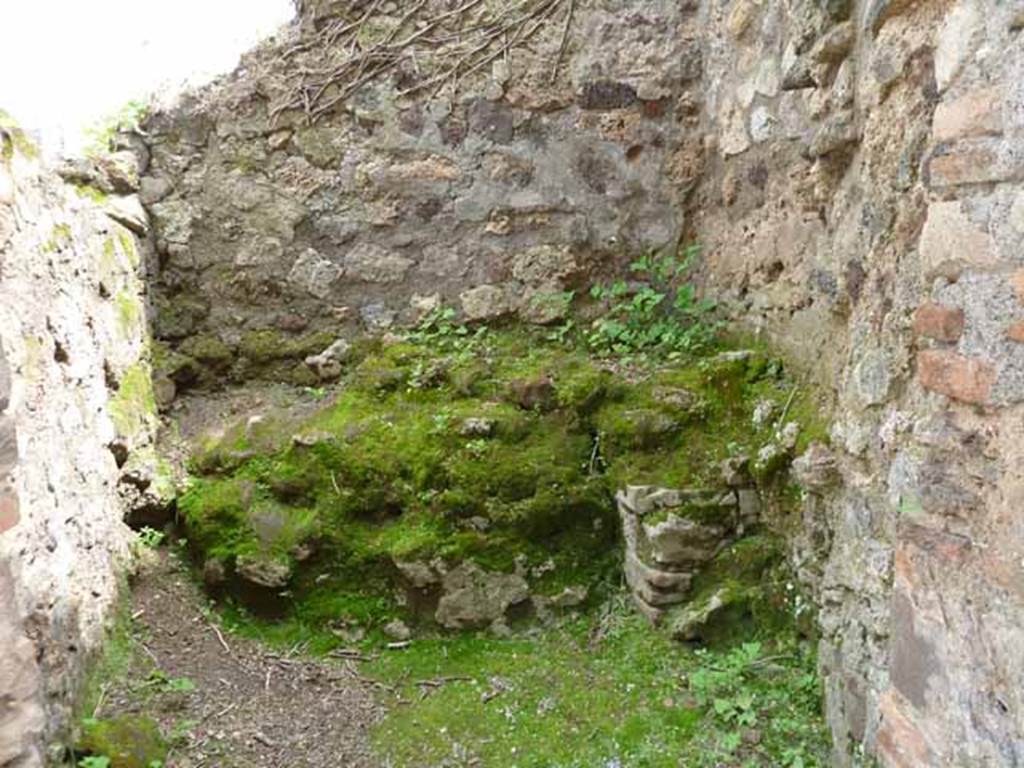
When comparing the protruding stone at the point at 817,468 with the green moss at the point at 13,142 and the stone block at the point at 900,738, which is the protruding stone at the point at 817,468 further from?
the green moss at the point at 13,142

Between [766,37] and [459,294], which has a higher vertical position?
[766,37]

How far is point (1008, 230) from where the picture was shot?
4.66ft

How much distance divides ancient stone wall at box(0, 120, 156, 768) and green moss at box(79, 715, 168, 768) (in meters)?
0.09

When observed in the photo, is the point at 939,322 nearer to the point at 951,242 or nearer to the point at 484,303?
the point at 951,242

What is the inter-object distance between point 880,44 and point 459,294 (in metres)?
2.29

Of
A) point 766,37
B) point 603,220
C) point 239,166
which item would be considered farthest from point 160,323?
point 766,37

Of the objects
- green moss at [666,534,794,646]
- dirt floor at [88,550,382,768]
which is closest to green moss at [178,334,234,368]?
dirt floor at [88,550,382,768]

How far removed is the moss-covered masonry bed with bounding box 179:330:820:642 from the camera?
2.96 meters

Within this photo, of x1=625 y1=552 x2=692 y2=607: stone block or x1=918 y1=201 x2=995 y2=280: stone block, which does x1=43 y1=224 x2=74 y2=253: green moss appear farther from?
x1=918 y1=201 x2=995 y2=280: stone block

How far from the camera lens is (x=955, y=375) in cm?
156

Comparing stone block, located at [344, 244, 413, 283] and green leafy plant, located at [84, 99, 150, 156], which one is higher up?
green leafy plant, located at [84, 99, 150, 156]

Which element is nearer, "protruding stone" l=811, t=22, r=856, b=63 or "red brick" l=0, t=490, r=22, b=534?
"red brick" l=0, t=490, r=22, b=534

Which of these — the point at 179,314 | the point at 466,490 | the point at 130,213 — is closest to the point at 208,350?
the point at 179,314

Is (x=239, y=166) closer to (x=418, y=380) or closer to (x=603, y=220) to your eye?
(x=418, y=380)
